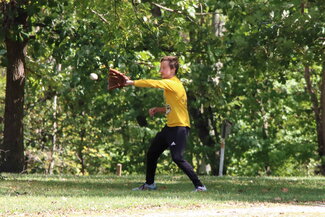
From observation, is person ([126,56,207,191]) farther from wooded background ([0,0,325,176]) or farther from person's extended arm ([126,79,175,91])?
wooded background ([0,0,325,176])

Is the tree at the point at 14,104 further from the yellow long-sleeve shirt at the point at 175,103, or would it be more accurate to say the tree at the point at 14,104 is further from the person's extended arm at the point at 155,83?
the person's extended arm at the point at 155,83

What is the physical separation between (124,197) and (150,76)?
393 inches

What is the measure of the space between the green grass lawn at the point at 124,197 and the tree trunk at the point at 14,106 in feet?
13.9

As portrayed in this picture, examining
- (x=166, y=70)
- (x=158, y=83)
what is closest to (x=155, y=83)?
(x=158, y=83)

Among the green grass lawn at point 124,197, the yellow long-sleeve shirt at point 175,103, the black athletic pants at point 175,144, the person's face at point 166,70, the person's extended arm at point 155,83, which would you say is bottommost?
the green grass lawn at point 124,197

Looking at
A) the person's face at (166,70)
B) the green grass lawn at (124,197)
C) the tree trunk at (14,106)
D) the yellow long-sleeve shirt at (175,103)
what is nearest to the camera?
the green grass lawn at (124,197)

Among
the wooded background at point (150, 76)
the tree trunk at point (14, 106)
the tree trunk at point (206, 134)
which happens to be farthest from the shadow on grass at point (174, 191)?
the tree trunk at point (206, 134)

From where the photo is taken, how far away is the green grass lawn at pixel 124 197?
8336 mm

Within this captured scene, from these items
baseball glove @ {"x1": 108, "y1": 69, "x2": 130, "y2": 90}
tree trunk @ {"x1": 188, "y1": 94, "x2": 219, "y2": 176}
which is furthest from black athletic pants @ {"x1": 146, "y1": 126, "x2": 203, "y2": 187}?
tree trunk @ {"x1": 188, "y1": 94, "x2": 219, "y2": 176}

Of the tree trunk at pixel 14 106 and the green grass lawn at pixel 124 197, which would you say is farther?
the tree trunk at pixel 14 106

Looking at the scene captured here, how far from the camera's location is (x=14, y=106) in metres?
17.4

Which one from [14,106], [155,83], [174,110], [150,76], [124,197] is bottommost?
[124,197]

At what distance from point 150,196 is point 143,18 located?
197 inches

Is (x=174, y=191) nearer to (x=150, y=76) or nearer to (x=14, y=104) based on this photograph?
(x=14, y=104)
